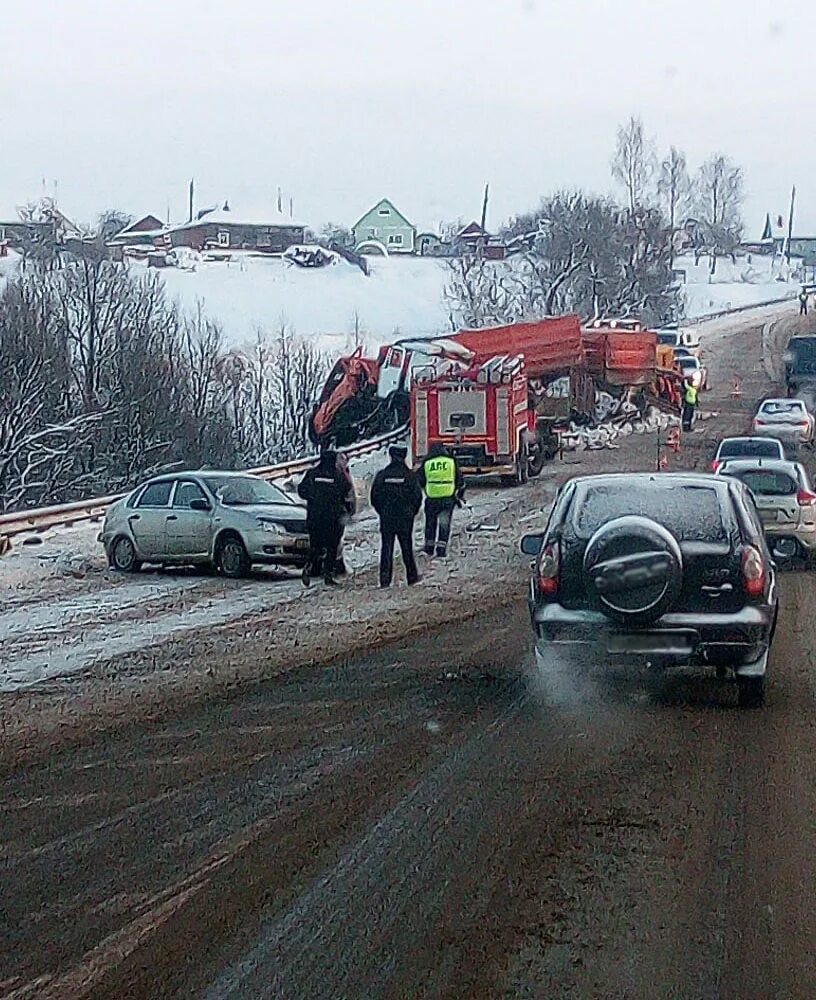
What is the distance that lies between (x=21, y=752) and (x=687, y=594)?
454 cm

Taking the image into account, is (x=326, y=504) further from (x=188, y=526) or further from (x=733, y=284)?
(x=733, y=284)

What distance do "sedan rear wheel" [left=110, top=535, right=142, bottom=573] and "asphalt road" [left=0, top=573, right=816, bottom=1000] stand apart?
362 inches

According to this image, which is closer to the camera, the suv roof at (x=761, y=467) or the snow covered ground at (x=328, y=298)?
the suv roof at (x=761, y=467)

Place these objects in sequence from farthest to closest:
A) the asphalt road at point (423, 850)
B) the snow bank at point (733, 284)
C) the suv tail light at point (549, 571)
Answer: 1. the snow bank at point (733, 284)
2. the suv tail light at point (549, 571)
3. the asphalt road at point (423, 850)

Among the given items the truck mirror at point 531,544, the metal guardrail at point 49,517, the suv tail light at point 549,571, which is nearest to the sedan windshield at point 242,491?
the metal guardrail at point 49,517

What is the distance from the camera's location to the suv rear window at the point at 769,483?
2038cm

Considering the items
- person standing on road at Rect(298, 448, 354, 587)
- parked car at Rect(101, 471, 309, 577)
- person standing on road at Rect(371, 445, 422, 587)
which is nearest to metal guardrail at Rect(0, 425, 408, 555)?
parked car at Rect(101, 471, 309, 577)

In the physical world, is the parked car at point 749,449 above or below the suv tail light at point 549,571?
below

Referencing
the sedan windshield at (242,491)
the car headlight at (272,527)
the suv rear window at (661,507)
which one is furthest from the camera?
the sedan windshield at (242,491)

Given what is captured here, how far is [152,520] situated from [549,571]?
1011cm

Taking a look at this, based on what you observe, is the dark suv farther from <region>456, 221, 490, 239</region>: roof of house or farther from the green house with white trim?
the green house with white trim

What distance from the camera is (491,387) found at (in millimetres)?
31641

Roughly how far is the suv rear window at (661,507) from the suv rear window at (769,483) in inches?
394

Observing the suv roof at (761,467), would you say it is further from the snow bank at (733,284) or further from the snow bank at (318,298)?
the snow bank at (733,284)
